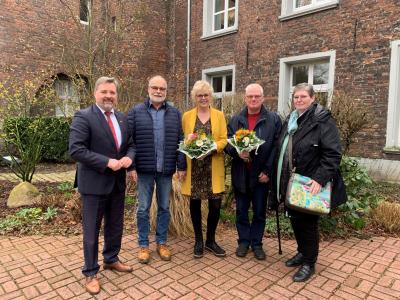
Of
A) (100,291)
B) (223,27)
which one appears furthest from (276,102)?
(100,291)

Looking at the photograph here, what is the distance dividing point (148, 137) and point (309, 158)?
1.63 meters

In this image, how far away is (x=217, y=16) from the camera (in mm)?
13305

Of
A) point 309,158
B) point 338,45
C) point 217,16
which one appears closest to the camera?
point 309,158

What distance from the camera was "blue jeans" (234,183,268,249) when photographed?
381 cm

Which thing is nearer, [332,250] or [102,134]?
[102,134]

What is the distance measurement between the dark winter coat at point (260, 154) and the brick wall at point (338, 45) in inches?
242

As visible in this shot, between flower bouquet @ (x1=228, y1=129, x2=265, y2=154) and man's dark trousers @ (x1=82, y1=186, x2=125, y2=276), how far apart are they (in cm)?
125

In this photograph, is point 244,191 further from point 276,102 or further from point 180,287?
point 276,102

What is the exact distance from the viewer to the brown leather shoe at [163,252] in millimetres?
3805

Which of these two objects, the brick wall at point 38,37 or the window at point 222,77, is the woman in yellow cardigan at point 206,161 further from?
the window at point 222,77

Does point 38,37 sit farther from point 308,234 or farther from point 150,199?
point 308,234

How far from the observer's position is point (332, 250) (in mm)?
4172

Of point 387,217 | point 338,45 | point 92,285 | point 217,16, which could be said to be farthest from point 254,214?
point 217,16

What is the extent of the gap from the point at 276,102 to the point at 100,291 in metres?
9.02
